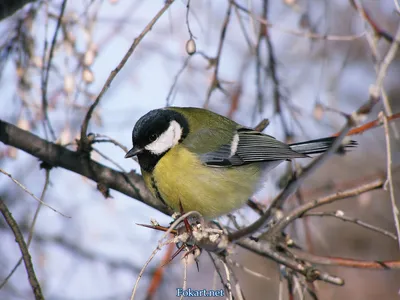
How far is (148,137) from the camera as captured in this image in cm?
259

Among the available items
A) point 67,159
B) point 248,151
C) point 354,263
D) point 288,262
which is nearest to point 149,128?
point 67,159

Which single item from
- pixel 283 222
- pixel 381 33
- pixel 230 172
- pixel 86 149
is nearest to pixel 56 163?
pixel 86 149

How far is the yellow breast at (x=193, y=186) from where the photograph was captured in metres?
2.47

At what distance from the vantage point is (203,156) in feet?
8.67

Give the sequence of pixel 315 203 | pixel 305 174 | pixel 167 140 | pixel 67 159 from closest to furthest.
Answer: pixel 305 174
pixel 315 203
pixel 67 159
pixel 167 140

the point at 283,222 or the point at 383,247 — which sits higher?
the point at 383,247

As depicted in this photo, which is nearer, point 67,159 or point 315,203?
point 315,203

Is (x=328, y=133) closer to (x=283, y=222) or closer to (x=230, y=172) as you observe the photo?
(x=230, y=172)

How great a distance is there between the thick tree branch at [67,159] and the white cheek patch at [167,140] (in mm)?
191

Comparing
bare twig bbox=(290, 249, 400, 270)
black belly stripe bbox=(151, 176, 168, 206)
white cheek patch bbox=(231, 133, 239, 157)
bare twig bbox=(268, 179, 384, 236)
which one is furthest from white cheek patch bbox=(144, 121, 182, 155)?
bare twig bbox=(268, 179, 384, 236)

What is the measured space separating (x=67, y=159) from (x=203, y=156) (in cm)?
67

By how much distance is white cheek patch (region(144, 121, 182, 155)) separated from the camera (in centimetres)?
260

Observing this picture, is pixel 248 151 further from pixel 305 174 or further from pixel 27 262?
pixel 305 174

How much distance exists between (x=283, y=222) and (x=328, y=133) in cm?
182
